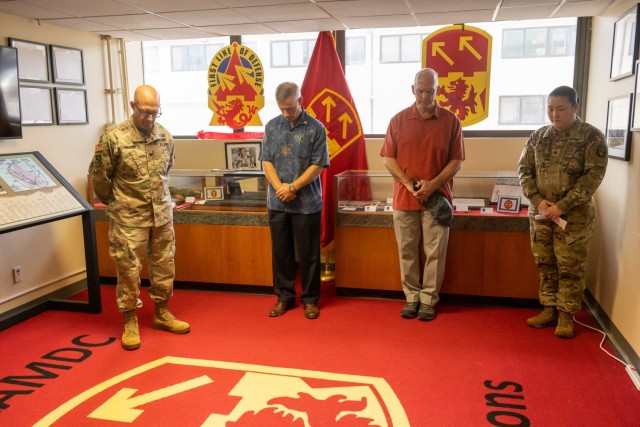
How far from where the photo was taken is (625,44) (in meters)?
3.39

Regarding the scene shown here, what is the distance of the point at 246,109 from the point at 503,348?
3.00 m

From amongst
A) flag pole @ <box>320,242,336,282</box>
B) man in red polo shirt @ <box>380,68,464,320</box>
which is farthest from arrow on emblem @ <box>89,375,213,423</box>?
flag pole @ <box>320,242,336,282</box>

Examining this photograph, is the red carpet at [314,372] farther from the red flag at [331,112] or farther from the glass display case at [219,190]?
the red flag at [331,112]

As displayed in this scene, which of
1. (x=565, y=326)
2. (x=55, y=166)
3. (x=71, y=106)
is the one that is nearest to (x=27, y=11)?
(x=71, y=106)

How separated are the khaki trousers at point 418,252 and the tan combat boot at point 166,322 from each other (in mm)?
1590

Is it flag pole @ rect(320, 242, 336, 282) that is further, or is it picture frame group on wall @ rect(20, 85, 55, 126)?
flag pole @ rect(320, 242, 336, 282)

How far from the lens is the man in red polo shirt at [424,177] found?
3.64 m

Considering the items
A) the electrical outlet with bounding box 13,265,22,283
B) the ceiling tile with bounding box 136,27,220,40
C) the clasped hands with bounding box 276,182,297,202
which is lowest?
the electrical outlet with bounding box 13,265,22,283

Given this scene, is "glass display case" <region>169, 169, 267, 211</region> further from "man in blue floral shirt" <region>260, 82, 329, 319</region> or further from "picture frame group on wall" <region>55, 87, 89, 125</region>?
"picture frame group on wall" <region>55, 87, 89, 125</region>

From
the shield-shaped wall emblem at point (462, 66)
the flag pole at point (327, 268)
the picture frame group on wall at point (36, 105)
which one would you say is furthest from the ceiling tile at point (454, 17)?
the picture frame group on wall at point (36, 105)

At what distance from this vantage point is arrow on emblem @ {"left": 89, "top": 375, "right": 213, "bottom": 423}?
2.60 m

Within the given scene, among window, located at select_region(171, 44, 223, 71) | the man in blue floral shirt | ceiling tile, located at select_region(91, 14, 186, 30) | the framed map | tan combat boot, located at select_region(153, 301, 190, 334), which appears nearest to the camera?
the framed map

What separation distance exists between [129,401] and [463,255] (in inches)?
99.7

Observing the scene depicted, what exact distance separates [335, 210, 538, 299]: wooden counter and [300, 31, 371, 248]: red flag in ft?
2.01
